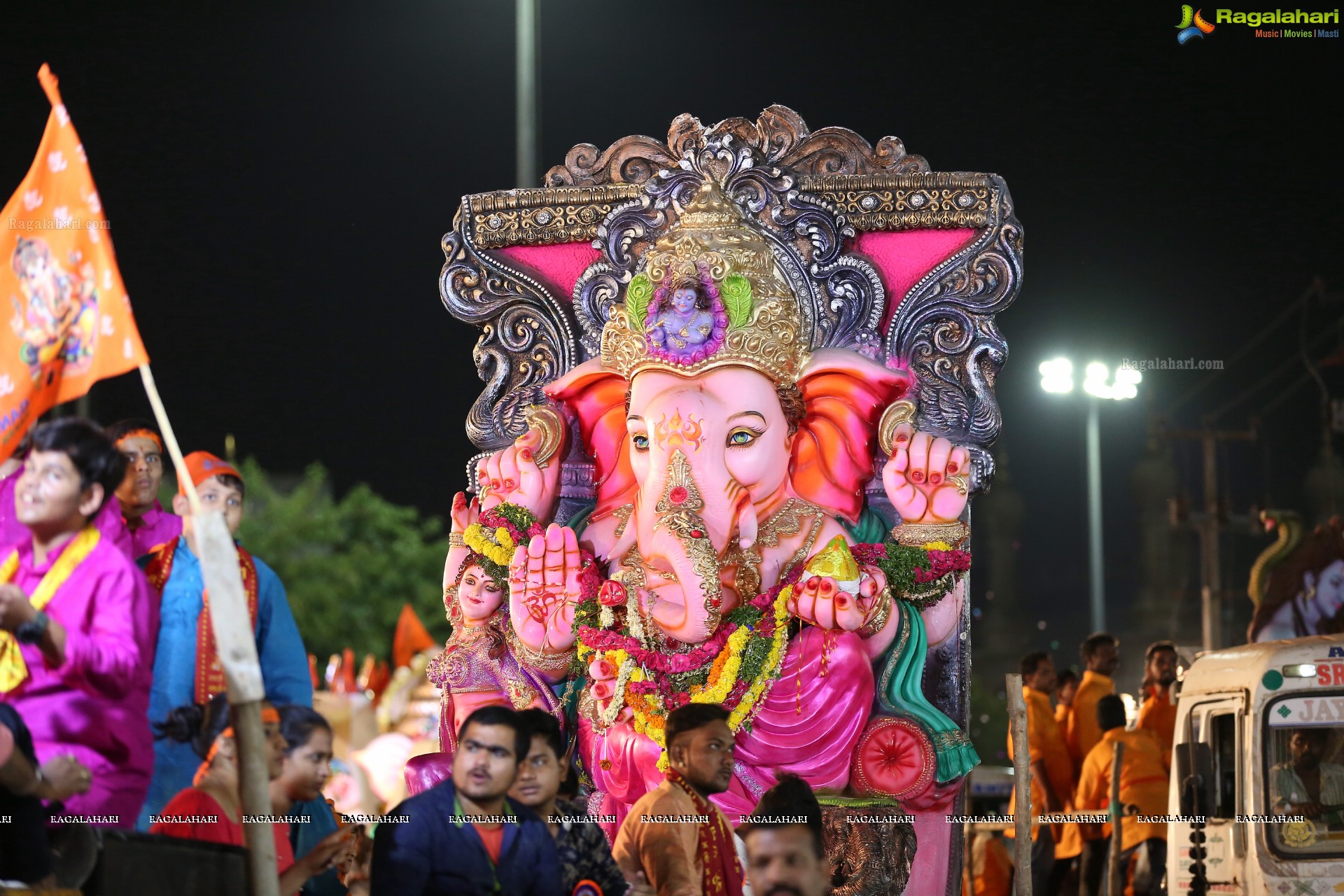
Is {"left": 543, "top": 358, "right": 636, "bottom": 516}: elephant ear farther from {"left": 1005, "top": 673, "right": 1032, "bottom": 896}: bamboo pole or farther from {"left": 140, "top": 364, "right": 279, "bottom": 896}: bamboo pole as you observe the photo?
{"left": 140, "top": 364, "right": 279, "bottom": 896}: bamboo pole

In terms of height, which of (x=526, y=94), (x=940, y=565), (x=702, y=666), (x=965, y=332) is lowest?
(x=702, y=666)

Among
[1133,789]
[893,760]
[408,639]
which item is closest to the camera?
[893,760]

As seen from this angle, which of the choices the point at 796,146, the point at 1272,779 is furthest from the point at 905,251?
the point at 1272,779

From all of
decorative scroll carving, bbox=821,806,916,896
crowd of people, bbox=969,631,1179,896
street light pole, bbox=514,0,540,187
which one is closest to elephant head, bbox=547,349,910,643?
decorative scroll carving, bbox=821,806,916,896

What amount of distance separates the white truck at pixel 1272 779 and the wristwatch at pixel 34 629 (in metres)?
4.95

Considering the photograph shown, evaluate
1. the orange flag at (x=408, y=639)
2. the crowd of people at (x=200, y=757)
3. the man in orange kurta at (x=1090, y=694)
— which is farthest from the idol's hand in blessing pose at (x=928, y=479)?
the orange flag at (x=408, y=639)

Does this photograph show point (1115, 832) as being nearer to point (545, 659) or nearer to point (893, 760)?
point (893, 760)

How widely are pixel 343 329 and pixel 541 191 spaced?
435 centimetres

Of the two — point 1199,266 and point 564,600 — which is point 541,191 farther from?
point 1199,266

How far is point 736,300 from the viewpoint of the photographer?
22.6 ft

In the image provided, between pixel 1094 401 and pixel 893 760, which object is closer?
pixel 893 760

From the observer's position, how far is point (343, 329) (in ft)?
37.9

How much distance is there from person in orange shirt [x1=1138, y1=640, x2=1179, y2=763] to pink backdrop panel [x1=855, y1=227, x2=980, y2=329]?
3.37 m

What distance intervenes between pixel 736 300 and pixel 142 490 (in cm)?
248
